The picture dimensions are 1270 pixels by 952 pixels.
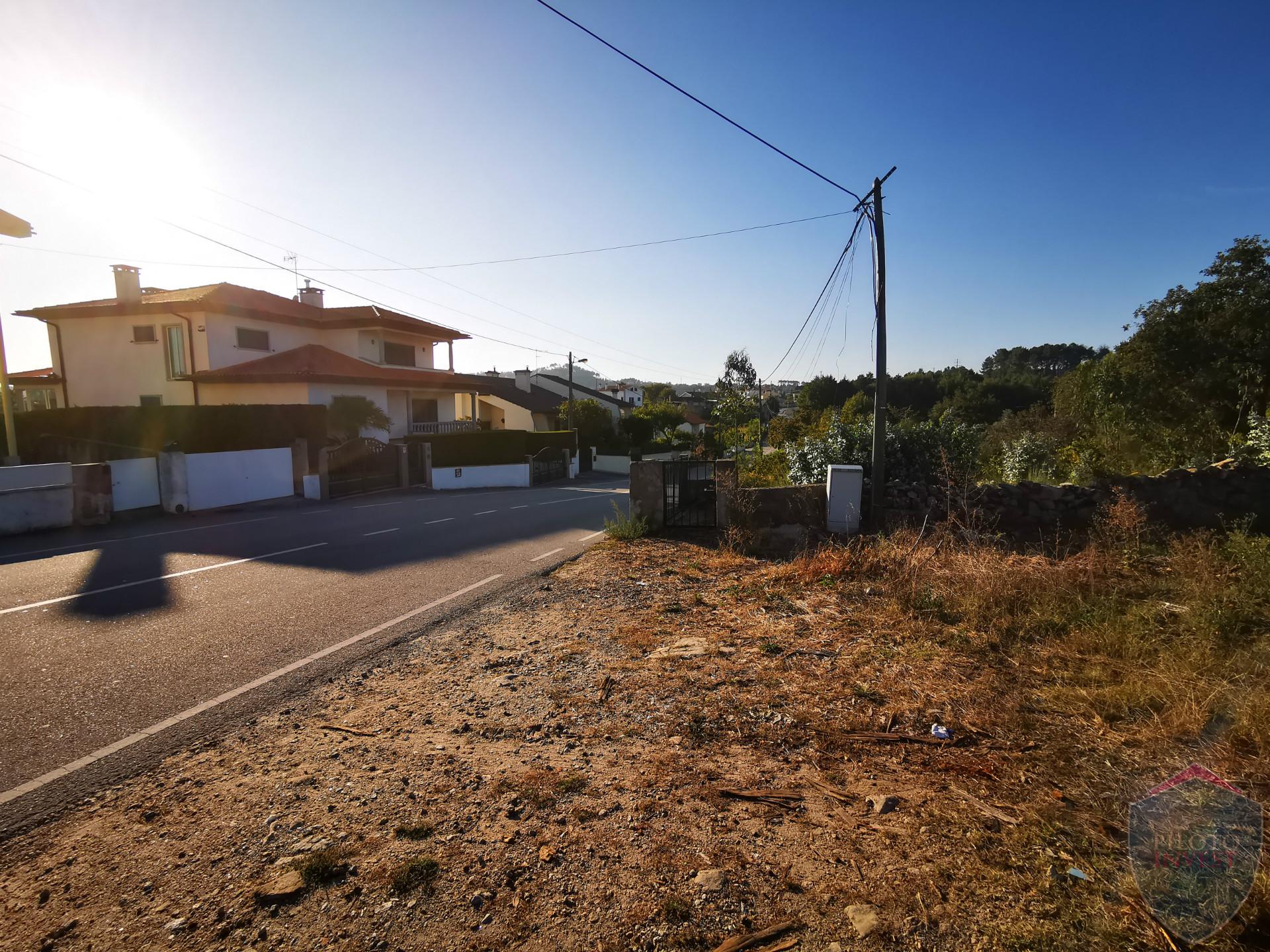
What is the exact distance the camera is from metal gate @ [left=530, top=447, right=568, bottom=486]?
27.4 metres

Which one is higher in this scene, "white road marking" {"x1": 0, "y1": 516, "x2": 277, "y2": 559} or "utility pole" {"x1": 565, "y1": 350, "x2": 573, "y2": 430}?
"utility pole" {"x1": 565, "y1": 350, "x2": 573, "y2": 430}

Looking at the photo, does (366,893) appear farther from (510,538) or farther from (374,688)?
(510,538)

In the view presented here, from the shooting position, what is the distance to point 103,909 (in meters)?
2.49

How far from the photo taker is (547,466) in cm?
2906

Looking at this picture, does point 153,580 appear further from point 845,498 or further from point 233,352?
point 233,352

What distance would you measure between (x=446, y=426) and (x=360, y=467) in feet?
32.7

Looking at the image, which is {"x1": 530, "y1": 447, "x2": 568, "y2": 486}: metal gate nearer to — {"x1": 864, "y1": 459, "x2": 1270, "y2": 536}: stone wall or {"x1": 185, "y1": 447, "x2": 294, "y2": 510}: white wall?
{"x1": 185, "y1": 447, "x2": 294, "y2": 510}: white wall

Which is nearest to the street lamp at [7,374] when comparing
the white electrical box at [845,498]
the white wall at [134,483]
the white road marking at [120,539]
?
the white wall at [134,483]

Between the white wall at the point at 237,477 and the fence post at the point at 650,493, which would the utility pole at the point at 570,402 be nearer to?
the white wall at the point at 237,477

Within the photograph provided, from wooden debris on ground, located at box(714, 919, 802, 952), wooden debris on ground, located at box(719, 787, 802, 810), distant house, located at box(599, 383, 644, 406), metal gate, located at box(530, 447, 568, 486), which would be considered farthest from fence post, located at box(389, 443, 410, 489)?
distant house, located at box(599, 383, 644, 406)

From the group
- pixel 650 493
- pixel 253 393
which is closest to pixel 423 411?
pixel 253 393

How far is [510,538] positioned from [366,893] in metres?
9.15

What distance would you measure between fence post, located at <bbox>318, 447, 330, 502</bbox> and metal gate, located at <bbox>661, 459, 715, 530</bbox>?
12.5m

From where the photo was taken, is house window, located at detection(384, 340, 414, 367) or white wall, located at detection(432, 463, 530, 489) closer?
white wall, located at detection(432, 463, 530, 489)
